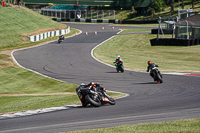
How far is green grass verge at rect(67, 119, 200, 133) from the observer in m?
9.39

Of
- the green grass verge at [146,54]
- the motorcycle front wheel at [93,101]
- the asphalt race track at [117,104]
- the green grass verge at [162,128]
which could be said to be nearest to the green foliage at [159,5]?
the green grass verge at [146,54]

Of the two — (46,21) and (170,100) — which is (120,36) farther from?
(170,100)

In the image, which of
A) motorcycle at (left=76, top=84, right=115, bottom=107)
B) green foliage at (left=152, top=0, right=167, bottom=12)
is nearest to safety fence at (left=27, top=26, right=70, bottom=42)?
green foliage at (left=152, top=0, right=167, bottom=12)

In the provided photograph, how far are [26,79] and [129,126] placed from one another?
18.8 meters

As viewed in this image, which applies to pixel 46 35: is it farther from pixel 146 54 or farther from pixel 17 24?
pixel 146 54

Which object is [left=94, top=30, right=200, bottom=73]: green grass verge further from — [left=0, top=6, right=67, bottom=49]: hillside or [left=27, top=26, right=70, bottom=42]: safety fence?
[left=0, top=6, right=67, bottom=49]: hillside

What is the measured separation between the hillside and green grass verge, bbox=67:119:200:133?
47.3 metres

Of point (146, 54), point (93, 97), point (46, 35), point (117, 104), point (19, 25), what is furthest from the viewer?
point (19, 25)

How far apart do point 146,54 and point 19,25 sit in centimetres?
3401

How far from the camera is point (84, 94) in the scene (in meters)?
14.2

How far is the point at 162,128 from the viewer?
9.73 metres

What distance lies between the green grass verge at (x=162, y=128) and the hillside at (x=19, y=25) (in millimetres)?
47335

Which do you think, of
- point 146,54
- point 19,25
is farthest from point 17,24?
point 146,54

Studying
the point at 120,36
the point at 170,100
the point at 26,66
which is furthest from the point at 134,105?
the point at 120,36
